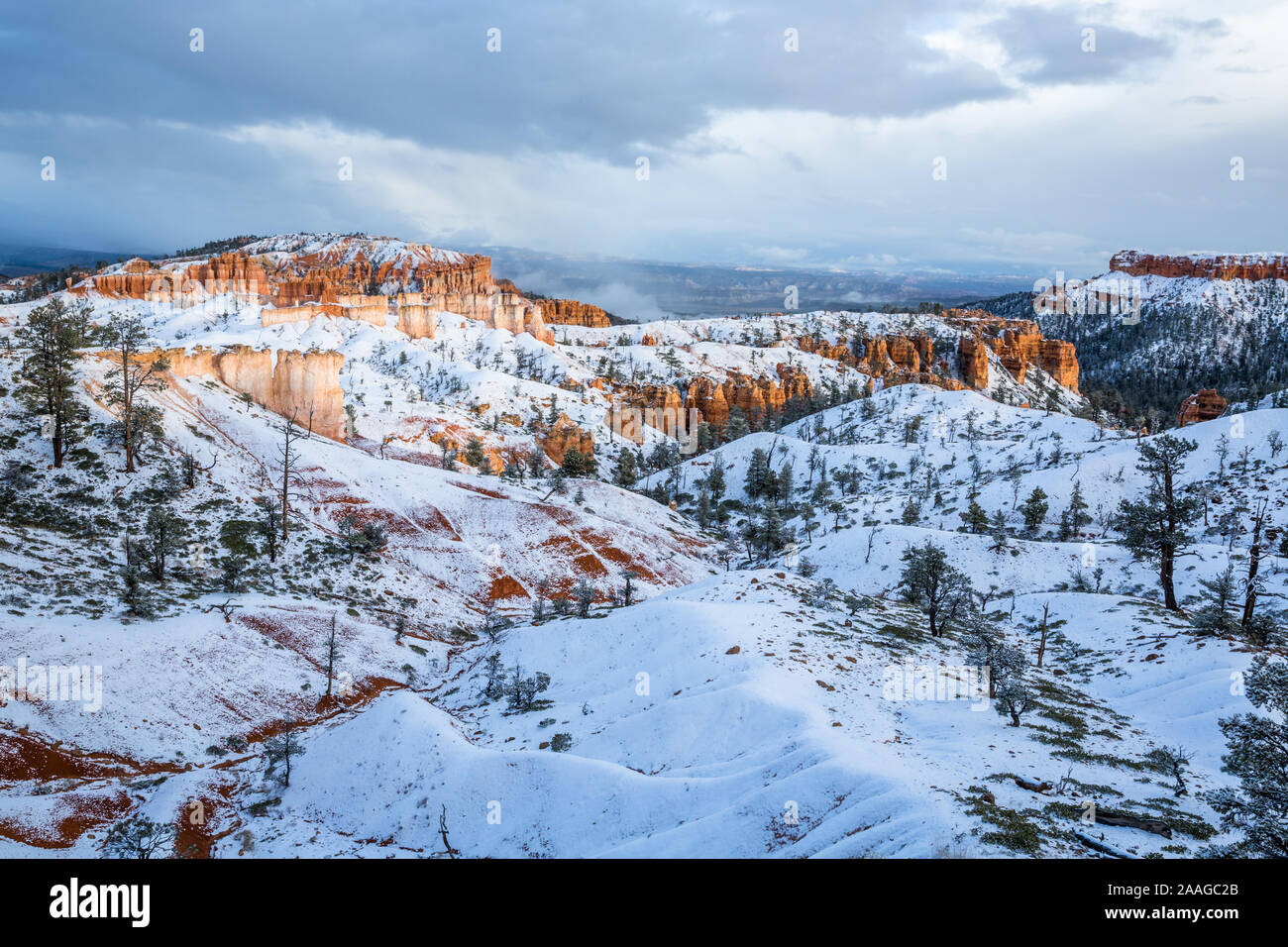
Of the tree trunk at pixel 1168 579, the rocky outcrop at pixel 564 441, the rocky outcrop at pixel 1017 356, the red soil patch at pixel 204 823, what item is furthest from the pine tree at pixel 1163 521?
the rocky outcrop at pixel 1017 356

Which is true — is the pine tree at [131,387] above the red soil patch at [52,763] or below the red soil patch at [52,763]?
above

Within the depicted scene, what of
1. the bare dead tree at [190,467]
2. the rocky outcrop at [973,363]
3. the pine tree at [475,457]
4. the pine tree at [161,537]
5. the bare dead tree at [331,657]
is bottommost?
the bare dead tree at [331,657]

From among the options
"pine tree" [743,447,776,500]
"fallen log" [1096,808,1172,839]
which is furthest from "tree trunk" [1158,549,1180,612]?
"pine tree" [743,447,776,500]

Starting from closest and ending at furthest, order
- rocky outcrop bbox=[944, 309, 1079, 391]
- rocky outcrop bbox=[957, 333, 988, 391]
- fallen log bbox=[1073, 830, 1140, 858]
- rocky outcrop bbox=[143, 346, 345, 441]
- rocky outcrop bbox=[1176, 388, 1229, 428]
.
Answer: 1. fallen log bbox=[1073, 830, 1140, 858]
2. rocky outcrop bbox=[143, 346, 345, 441]
3. rocky outcrop bbox=[1176, 388, 1229, 428]
4. rocky outcrop bbox=[957, 333, 988, 391]
5. rocky outcrop bbox=[944, 309, 1079, 391]

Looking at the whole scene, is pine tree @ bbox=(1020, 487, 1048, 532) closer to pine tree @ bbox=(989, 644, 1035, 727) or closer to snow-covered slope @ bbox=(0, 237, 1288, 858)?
snow-covered slope @ bbox=(0, 237, 1288, 858)

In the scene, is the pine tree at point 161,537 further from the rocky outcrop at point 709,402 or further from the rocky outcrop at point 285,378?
the rocky outcrop at point 709,402
